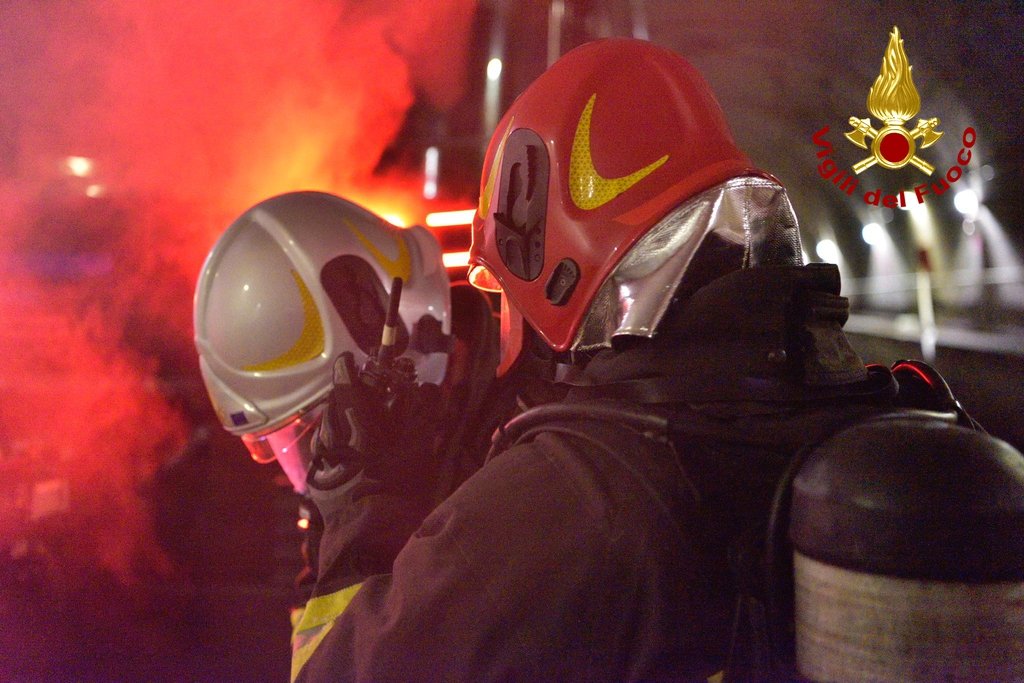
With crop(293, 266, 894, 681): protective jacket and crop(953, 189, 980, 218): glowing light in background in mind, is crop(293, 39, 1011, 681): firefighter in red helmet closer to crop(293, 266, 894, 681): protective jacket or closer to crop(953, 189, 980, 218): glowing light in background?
crop(293, 266, 894, 681): protective jacket

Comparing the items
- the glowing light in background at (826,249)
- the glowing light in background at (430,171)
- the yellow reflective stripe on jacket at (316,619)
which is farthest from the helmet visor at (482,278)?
the glowing light in background at (826,249)

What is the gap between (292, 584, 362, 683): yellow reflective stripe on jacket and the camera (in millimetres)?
1416

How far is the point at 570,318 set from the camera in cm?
146

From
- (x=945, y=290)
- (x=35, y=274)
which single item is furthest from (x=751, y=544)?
(x=945, y=290)

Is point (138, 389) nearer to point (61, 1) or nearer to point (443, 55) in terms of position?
point (61, 1)

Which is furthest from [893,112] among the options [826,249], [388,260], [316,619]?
[826,249]

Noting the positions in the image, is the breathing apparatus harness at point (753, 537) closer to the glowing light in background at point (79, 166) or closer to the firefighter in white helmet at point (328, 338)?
the firefighter in white helmet at point (328, 338)

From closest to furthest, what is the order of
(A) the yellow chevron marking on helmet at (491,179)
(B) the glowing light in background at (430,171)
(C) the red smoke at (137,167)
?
(A) the yellow chevron marking on helmet at (491,179) < (C) the red smoke at (137,167) < (B) the glowing light in background at (430,171)

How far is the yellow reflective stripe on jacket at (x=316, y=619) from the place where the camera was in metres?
1.42

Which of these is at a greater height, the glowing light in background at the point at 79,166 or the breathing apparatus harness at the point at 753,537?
the glowing light in background at the point at 79,166

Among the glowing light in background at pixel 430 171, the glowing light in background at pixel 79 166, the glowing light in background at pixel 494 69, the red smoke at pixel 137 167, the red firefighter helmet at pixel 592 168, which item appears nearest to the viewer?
the red firefighter helmet at pixel 592 168

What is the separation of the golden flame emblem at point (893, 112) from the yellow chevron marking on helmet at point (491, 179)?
5.53 ft

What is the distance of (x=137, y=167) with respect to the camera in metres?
3.80

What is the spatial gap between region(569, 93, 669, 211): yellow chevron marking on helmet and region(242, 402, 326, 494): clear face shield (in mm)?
1183
